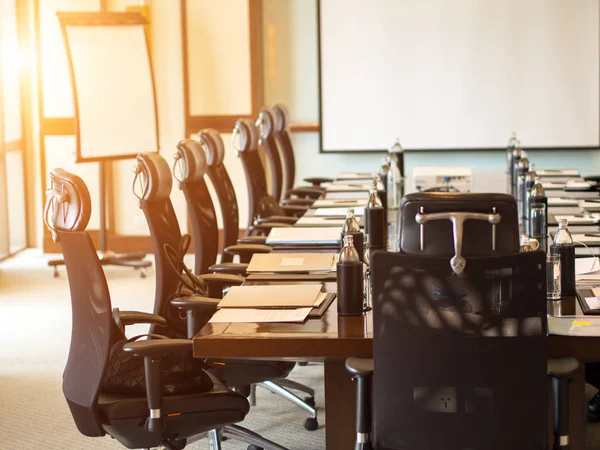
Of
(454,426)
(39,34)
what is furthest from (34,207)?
(454,426)

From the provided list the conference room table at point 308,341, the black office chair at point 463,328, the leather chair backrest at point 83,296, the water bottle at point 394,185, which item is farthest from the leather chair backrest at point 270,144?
the black office chair at point 463,328

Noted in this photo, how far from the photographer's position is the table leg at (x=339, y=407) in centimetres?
288

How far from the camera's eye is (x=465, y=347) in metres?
2.27

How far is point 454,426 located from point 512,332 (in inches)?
10.9

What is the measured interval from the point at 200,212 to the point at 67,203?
150 cm

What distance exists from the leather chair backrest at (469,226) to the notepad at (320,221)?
231 cm

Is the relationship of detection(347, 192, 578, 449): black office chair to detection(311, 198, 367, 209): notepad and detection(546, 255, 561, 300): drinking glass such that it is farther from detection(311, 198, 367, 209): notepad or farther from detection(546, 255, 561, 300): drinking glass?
detection(311, 198, 367, 209): notepad

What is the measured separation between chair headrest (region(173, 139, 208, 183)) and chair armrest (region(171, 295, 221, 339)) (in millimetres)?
937

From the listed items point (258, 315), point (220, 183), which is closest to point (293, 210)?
point (220, 183)

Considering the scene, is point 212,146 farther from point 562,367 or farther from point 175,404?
point 562,367

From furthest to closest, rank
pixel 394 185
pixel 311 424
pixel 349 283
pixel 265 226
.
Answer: pixel 394 185 < pixel 265 226 < pixel 311 424 < pixel 349 283

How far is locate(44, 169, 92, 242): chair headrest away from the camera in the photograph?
2.78 meters

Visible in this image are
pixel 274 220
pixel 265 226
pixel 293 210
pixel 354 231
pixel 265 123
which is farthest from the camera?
pixel 265 123

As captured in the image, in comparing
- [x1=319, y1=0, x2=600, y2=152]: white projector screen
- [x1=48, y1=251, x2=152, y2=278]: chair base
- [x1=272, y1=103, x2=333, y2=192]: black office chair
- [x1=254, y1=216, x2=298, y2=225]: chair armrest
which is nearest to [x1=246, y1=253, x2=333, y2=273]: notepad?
[x1=254, y1=216, x2=298, y2=225]: chair armrest
